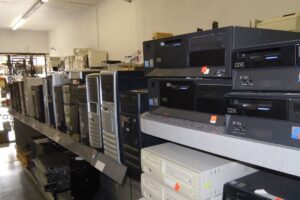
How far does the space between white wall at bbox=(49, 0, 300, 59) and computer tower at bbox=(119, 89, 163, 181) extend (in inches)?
55.5

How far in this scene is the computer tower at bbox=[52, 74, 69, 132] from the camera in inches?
81.7

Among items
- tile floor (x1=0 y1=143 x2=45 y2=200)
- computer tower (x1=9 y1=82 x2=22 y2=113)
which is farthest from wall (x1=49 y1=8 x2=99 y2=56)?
tile floor (x1=0 y1=143 x2=45 y2=200)

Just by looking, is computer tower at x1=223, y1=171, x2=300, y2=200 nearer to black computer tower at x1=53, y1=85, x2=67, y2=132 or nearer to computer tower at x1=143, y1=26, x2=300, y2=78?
computer tower at x1=143, y1=26, x2=300, y2=78

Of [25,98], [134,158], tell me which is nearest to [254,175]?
[134,158]

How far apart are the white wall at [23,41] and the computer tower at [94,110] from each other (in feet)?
21.4

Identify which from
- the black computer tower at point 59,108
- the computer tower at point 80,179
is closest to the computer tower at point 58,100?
the black computer tower at point 59,108

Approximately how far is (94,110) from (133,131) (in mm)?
379

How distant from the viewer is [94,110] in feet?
4.82

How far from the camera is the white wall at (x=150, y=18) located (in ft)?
7.17

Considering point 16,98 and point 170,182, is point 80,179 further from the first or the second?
point 16,98

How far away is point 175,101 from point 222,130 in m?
0.30

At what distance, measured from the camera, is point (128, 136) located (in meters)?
1.22

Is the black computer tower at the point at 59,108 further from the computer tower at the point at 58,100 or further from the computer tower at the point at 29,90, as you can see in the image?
the computer tower at the point at 29,90

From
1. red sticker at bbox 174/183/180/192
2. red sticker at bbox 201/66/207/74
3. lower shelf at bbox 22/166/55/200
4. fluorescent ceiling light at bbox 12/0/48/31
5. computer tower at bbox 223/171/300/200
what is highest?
fluorescent ceiling light at bbox 12/0/48/31
